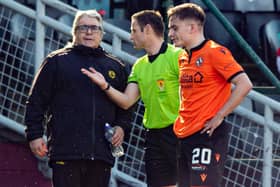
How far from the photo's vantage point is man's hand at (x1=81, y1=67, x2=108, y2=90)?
21.7 feet

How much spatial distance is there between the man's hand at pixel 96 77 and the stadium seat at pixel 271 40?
3.91m

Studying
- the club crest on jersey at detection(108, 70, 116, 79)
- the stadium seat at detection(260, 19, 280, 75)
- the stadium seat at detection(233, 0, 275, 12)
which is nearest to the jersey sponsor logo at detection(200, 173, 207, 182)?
the club crest on jersey at detection(108, 70, 116, 79)

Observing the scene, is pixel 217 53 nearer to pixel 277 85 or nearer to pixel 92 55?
pixel 92 55

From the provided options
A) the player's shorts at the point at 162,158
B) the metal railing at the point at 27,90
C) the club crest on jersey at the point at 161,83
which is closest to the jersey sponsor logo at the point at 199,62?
the club crest on jersey at the point at 161,83

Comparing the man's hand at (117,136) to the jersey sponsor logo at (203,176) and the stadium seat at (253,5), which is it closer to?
the jersey sponsor logo at (203,176)

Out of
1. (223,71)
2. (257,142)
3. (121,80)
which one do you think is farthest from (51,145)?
(257,142)

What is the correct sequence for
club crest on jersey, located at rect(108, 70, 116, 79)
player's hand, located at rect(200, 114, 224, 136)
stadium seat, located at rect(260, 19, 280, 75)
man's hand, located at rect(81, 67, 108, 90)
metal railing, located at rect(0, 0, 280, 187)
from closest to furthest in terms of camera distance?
1. player's hand, located at rect(200, 114, 224, 136)
2. man's hand, located at rect(81, 67, 108, 90)
3. club crest on jersey, located at rect(108, 70, 116, 79)
4. metal railing, located at rect(0, 0, 280, 187)
5. stadium seat, located at rect(260, 19, 280, 75)

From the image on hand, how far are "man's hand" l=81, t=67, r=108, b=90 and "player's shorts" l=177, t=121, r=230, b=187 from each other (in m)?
0.70

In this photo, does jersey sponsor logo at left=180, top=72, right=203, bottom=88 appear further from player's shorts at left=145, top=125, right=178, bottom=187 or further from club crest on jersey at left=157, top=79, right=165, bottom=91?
player's shorts at left=145, top=125, right=178, bottom=187

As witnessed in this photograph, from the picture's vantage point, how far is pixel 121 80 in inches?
275

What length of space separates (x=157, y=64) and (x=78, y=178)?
1.01m

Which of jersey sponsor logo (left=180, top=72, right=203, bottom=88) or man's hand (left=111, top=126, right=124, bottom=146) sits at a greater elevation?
jersey sponsor logo (left=180, top=72, right=203, bottom=88)

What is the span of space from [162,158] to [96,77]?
80 centimetres

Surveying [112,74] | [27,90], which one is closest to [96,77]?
[112,74]
